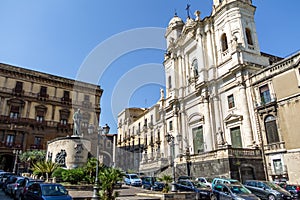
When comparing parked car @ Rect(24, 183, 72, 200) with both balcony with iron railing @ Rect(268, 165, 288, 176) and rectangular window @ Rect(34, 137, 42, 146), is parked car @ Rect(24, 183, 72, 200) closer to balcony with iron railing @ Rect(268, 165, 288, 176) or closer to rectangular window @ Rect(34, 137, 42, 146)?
balcony with iron railing @ Rect(268, 165, 288, 176)

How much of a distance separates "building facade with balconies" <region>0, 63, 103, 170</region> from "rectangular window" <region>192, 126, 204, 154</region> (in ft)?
52.6

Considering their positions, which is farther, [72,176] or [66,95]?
[66,95]

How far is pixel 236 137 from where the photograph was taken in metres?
Answer: 24.1

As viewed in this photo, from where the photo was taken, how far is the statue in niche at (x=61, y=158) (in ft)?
66.7

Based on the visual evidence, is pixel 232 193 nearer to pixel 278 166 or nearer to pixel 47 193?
pixel 47 193

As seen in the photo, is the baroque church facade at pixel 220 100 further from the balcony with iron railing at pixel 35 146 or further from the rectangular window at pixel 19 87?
the rectangular window at pixel 19 87

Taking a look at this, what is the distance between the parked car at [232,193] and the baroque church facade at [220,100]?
5870 mm

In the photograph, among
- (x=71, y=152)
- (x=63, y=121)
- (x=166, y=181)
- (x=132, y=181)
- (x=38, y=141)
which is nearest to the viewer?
(x=166, y=181)

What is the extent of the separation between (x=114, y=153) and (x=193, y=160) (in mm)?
38313

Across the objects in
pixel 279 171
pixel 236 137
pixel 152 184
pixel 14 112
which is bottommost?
pixel 152 184

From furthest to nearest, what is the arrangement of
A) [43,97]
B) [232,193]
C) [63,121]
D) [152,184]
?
[63,121] → [43,97] → [152,184] → [232,193]

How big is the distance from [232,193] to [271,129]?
11868 millimetres

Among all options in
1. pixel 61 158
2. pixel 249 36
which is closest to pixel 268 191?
pixel 61 158

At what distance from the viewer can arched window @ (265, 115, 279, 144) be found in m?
20.5
